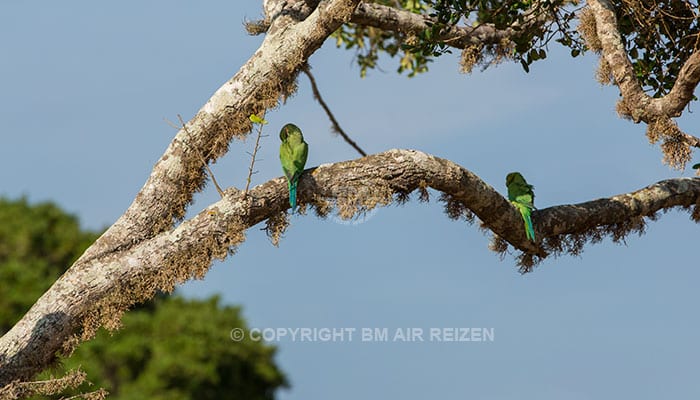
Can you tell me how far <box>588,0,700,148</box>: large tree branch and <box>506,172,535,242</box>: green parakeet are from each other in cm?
99

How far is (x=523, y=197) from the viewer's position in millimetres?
7641

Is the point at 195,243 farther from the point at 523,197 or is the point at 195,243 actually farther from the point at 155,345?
the point at 155,345

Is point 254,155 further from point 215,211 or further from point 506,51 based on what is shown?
point 506,51

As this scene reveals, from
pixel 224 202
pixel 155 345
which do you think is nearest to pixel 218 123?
pixel 224 202

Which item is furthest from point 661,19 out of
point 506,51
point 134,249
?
point 134,249

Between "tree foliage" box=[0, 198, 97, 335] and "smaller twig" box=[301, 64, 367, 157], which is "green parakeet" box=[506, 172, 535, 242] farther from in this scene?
"tree foliage" box=[0, 198, 97, 335]

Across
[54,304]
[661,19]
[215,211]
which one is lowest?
[54,304]

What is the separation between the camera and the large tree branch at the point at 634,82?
6.77m

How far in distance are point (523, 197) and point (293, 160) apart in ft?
7.00

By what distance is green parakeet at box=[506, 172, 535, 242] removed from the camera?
7.44 m

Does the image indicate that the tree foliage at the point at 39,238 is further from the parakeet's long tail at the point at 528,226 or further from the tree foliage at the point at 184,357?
the parakeet's long tail at the point at 528,226

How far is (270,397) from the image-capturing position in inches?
652

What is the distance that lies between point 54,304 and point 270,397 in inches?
418

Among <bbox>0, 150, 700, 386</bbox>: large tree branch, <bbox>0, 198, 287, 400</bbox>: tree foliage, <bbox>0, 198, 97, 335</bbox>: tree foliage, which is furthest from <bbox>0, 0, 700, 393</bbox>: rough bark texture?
<bbox>0, 198, 287, 400</bbox>: tree foliage
